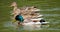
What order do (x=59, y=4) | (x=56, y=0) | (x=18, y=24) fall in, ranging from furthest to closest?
1. (x=56, y=0)
2. (x=59, y=4)
3. (x=18, y=24)

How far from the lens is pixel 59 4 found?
1756 cm

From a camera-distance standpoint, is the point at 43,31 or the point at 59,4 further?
the point at 59,4

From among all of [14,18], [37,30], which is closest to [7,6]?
[14,18]

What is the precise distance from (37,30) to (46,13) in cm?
252

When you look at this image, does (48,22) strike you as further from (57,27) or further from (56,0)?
(56,0)

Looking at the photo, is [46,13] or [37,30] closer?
[37,30]

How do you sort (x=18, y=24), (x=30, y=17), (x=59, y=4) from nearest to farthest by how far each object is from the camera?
1. (x=18, y=24)
2. (x=30, y=17)
3. (x=59, y=4)

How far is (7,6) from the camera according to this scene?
17.6 meters

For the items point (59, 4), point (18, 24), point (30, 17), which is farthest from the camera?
point (59, 4)

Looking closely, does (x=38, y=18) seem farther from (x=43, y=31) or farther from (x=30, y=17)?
(x=43, y=31)

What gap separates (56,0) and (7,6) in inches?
100

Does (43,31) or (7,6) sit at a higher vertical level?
(7,6)

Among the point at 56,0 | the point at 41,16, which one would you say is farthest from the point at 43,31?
the point at 56,0

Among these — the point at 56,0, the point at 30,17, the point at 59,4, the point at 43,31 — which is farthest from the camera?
the point at 56,0
